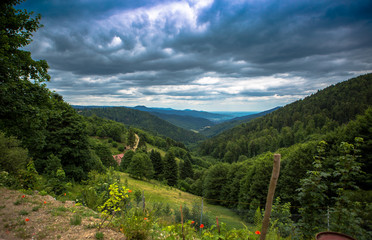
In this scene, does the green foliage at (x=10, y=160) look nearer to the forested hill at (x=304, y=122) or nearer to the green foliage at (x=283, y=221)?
the green foliage at (x=283, y=221)

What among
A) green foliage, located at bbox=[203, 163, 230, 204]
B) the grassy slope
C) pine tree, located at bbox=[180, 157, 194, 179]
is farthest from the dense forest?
pine tree, located at bbox=[180, 157, 194, 179]

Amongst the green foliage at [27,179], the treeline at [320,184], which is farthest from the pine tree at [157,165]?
the green foliage at [27,179]

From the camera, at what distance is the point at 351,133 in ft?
54.9

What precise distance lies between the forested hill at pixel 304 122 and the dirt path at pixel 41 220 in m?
85.0

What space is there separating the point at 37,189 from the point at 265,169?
2445cm

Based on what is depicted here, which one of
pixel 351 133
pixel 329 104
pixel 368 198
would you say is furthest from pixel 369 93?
pixel 368 198

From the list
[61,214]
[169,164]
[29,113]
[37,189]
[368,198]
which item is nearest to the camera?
[368,198]

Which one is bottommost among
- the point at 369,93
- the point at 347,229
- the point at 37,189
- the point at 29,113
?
the point at 37,189

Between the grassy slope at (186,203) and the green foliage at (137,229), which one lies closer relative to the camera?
the green foliage at (137,229)

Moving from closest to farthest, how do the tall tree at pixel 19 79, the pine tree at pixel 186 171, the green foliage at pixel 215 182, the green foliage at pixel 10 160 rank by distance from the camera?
the tall tree at pixel 19 79 < the green foliage at pixel 10 160 < the green foliage at pixel 215 182 < the pine tree at pixel 186 171

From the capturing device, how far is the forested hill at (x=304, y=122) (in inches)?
3319

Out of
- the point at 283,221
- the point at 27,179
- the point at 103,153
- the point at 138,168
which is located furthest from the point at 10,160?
the point at 103,153

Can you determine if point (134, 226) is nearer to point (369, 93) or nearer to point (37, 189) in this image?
point (37, 189)

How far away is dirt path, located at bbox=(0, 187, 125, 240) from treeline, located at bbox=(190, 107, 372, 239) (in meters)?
5.33
